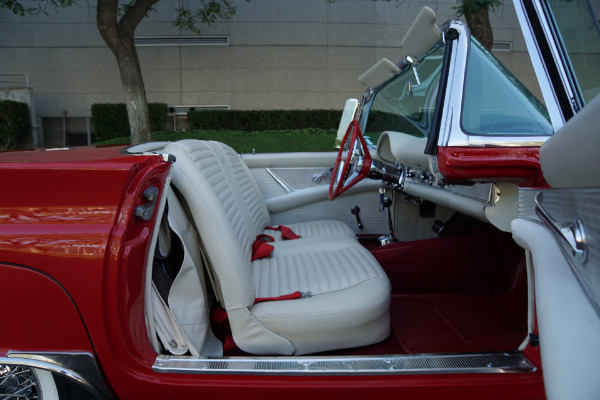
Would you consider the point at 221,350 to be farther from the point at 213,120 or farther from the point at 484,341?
the point at 213,120

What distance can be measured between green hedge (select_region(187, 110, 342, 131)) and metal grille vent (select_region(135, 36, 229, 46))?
6.13 feet

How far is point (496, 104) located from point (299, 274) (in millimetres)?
1024

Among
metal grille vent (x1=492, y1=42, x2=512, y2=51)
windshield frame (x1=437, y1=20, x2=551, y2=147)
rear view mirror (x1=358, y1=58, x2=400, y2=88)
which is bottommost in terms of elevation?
windshield frame (x1=437, y1=20, x2=551, y2=147)

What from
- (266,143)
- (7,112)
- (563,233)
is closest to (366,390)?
(563,233)

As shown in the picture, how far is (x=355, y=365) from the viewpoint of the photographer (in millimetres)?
1241

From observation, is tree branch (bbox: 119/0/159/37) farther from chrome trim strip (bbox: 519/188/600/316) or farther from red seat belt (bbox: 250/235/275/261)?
chrome trim strip (bbox: 519/188/600/316)

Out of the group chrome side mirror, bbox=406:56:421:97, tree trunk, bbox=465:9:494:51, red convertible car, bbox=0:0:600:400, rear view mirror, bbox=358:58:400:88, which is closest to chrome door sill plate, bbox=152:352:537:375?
red convertible car, bbox=0:0:600:400

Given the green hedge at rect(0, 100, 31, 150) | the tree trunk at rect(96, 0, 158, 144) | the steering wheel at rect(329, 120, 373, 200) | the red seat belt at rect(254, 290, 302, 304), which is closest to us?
the red seat belt at rect(254, 290, 302, 304)

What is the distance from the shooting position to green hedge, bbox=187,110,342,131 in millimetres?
9695

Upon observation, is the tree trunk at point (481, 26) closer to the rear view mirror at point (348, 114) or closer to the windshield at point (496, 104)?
the rear view mirror at point (348, 114)

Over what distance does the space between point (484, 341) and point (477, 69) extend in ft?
3.56

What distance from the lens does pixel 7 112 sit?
9219 millimetres

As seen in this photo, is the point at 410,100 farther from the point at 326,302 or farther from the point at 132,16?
the point at 132,16

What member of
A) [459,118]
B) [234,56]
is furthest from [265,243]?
[234,56]
